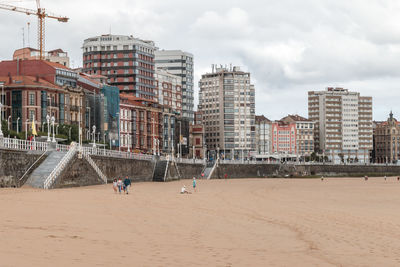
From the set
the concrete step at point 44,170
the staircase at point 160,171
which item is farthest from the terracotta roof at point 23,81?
the concrete step at point 44,170

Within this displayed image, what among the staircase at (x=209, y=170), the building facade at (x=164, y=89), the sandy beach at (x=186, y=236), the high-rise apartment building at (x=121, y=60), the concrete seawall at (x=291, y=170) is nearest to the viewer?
the sandy beach at (x=186, y=236)

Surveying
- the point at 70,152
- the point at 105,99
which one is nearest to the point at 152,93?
the point at 105,99

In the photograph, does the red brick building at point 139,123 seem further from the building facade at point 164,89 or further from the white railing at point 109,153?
the white railing at point 109,153

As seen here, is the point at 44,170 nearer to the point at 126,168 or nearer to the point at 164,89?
the point at 126,168

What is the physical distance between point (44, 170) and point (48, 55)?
128689mm

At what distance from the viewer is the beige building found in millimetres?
154625

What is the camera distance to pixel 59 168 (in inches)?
2152

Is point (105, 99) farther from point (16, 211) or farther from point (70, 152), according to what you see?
point (16, 211)

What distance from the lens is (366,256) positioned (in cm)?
2089

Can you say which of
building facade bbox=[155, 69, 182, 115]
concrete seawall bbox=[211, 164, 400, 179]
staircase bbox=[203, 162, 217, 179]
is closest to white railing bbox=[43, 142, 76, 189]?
staircase bbox=[203, 162, 217, 179]

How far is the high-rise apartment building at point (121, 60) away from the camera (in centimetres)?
17538

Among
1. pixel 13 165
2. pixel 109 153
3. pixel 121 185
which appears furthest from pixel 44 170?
pixel 109 153

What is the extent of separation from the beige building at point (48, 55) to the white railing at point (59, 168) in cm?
9828

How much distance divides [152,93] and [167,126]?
15.1 m
